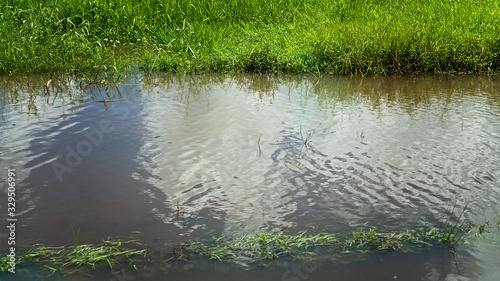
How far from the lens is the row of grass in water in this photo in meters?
2.27

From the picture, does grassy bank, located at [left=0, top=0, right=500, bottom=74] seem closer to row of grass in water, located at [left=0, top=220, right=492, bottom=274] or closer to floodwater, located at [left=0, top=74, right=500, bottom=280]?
floodwater, located at [left=0, top=74, right=500, bottom=280]

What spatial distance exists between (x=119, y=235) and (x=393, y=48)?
5.27 metres

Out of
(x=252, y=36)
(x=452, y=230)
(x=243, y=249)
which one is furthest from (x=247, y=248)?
(x=252, y=36)

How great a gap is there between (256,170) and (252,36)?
5178mm

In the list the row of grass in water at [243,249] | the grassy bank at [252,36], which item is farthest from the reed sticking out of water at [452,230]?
the grassy bank at [252,36]

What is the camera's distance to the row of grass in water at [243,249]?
2.27m

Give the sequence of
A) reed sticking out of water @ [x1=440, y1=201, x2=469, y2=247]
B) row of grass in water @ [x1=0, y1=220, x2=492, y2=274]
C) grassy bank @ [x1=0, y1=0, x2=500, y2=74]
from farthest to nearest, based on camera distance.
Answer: grassy bank @ [x1=0, y1=0, x2=500, y2=74] → reed sticking out of water @ [x1=440, y1=201, x2=469, y2=247] → row of grass in water @ [x1=0, y1=220, x2=492, y2=274]

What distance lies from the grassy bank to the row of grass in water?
178 inches

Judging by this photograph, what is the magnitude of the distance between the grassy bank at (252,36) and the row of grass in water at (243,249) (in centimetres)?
453

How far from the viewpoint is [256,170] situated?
3.36 metres

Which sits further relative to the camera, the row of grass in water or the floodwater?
the floodwater

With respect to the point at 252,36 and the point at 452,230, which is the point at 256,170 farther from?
the point at 252,36

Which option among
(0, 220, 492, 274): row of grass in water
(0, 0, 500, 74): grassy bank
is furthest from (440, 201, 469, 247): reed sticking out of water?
(0, 0, 500, 74): grassy bank

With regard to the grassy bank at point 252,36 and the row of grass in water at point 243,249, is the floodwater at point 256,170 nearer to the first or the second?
the row of grass in water at point 243,249
